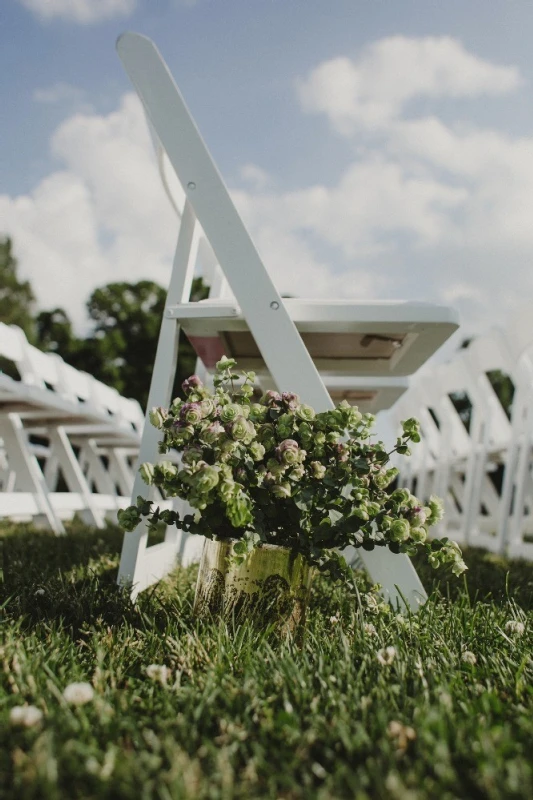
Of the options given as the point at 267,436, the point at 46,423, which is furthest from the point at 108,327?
the point at 267,436

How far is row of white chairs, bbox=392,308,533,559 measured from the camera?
4.16m

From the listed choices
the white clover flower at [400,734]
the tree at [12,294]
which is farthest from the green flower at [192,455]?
the tree at [12,294]

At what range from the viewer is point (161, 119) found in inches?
77.5

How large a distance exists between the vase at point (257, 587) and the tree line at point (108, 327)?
17391 millimetres

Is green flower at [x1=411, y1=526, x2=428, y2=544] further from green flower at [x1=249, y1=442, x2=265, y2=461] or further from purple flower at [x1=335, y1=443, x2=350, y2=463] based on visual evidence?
green flower at [x1=249, y1=442, x2=265, y2=461]

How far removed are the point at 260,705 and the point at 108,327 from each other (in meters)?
21.6

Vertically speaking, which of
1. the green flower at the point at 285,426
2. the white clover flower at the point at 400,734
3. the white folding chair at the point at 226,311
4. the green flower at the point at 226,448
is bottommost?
the white clover flower at the point at 400,734

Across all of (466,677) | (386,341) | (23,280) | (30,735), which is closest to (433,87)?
(386,341)

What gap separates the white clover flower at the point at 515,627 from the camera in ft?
4.99

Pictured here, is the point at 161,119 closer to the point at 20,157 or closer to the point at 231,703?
the point at 231,703

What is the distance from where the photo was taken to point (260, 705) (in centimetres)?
107

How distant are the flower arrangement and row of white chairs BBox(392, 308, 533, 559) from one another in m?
2.53

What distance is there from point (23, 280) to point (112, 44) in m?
22.8

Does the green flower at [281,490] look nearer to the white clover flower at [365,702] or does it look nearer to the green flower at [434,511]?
the green flower at [434,511]
